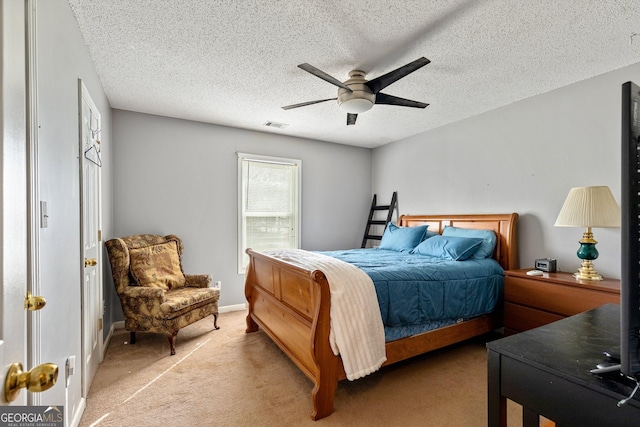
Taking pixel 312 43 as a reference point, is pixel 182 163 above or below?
below

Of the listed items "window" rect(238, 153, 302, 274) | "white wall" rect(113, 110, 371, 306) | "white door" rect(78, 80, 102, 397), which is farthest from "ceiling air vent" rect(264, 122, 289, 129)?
"white door" rect(78, 80, 102, 397)

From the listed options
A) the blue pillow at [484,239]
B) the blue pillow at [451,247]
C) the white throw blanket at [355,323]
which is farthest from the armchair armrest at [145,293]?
the blue pillow at [484,239]

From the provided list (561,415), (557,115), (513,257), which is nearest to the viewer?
(561,415)

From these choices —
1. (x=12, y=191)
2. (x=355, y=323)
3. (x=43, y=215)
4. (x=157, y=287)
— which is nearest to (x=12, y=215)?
(x=12, y=191)

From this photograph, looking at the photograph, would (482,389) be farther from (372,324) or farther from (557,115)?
(557,115)

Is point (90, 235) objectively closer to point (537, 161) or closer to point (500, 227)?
point (500, 227)

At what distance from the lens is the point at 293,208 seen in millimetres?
4484

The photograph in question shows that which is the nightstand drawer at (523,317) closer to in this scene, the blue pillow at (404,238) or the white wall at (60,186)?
the blue pillow at (404,238)

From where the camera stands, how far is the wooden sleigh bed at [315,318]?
1839mm

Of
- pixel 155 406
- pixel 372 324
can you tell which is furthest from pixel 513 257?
pixel 155 406

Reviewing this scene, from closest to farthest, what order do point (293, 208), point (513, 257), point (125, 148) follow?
point (513, 257) → point (125, 148) → point (293, 208)

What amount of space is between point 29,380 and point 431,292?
232 cm

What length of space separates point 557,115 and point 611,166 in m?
0.68

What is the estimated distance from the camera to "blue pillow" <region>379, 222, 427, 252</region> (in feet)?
11.9
